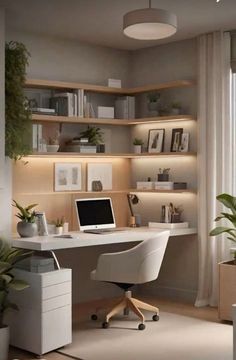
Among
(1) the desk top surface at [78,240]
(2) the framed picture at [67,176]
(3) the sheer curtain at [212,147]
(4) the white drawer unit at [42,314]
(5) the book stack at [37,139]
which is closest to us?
(4) the white drawer unit at [42,314]

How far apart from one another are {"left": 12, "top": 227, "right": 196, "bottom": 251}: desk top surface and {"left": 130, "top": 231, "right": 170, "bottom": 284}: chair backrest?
0.29m

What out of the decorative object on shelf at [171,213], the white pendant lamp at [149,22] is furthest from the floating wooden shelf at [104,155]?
the white pendant lamp at [149,22]

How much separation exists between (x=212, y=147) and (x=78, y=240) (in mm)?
1750

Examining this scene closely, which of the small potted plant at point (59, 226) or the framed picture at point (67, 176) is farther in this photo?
the framed picture at point (67, 176)

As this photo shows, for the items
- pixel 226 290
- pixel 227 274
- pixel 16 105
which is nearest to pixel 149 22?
pixel 16 105

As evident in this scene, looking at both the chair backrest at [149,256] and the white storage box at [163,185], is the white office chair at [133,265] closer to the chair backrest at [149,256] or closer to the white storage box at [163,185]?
the chair backrest at [149,256]

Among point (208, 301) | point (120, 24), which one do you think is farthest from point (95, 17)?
point (208, 301)

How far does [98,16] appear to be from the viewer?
17.8 feet

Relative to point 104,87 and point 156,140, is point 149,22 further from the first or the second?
point 156,140

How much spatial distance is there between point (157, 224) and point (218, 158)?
96cm

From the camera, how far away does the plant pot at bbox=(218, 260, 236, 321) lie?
17.9ft

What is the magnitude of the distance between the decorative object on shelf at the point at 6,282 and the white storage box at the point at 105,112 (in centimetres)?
203

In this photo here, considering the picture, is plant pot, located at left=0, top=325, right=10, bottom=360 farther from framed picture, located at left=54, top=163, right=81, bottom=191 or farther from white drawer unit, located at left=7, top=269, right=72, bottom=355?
framed picture, located at left=54, top=163, right=81, bottom=191

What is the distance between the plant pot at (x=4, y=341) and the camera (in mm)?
4449
